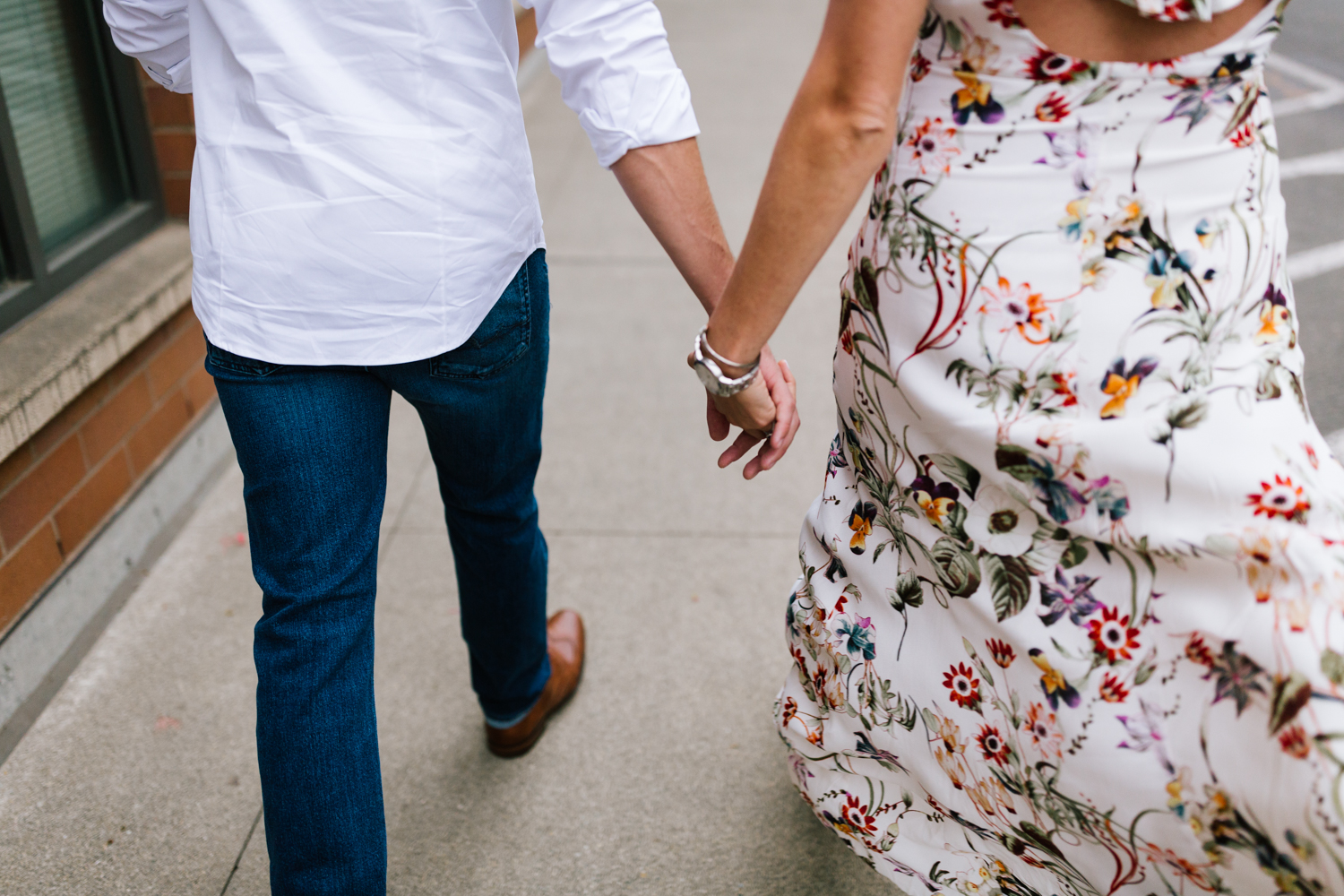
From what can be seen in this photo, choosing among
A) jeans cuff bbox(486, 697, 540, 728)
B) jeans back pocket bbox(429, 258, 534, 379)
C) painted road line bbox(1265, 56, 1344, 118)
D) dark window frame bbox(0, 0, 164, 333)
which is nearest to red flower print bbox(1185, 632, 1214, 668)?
jeans back pocket bbox(429, 258, 534, 379)

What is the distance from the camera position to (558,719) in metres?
2.34

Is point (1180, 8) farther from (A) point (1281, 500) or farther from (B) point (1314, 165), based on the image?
(B) point (1314, 165)

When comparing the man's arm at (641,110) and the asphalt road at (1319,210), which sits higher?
the man's arm at (641,110)

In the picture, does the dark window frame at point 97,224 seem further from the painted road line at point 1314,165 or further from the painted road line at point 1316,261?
the painted road line at point 1314,165

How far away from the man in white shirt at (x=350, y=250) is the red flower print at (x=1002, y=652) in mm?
487

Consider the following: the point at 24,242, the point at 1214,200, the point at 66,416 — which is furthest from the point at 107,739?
the point at 1214,200

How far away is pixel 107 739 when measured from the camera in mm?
2254

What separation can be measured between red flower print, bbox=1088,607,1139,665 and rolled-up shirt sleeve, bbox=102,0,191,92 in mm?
1519

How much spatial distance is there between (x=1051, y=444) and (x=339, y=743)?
3.40 ft

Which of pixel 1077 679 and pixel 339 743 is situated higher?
pixel 1077 679

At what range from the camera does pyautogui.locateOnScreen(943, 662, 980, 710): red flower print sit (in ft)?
4.74

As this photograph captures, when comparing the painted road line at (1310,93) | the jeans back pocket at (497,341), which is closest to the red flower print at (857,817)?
the jeans back pocket at (497,341)

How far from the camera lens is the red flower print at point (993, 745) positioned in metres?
1.42

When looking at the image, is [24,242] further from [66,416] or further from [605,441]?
[605,441]
